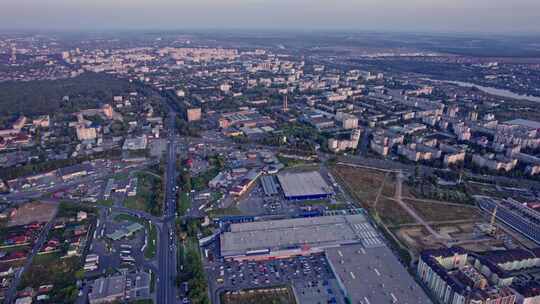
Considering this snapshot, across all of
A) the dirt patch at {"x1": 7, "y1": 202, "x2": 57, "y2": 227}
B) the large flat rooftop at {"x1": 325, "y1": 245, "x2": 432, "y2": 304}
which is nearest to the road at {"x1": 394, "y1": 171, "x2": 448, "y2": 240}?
the large flat rooftop at {"x1": 325, "y1": 245, "x2": 432, "y2": 304}

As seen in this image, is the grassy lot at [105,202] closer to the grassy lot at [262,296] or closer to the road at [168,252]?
the road at [168,252]

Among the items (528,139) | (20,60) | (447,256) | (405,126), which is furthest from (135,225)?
(20,60)

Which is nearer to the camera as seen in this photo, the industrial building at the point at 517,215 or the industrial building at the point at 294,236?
the industrial building at the point at 294,236

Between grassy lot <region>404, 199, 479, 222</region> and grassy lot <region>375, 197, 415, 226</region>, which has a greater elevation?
grassy lot <region>404, 199, 479, 222</region>

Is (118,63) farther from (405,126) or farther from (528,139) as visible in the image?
(528,139)

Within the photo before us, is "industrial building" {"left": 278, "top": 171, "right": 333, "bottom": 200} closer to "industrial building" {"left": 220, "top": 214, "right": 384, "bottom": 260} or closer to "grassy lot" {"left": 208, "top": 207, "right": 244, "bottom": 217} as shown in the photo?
"industrial building" {"left": 220, "top": 214, "right": 384, "bottom": 260}

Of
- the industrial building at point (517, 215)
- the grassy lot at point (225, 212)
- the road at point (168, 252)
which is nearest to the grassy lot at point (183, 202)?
the road at point (168, 252)
